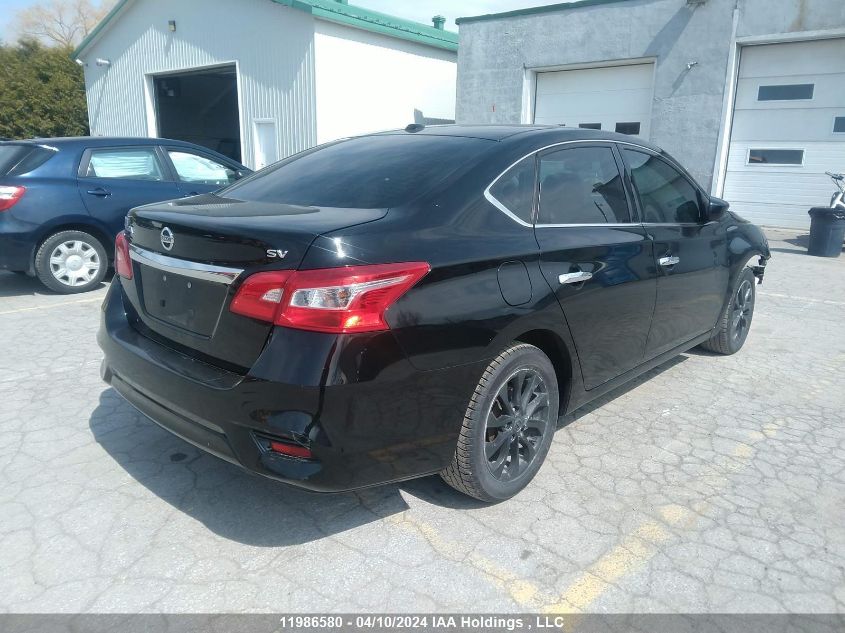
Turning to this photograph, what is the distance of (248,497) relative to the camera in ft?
10.0

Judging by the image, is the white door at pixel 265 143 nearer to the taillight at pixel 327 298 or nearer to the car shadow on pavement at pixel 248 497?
the car shadow on pavement at pixel 248 497

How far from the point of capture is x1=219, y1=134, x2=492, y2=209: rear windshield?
9.52 ft

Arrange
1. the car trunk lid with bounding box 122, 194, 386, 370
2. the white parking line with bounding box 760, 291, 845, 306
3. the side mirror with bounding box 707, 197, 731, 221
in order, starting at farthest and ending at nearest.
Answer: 1. the white parking line with bounding box 760, 291, 845, 306
2. the side mirror with bounding box 707, 197, 731, 221
3. the car trunk lid with bounding box 122, 194, 386, 370

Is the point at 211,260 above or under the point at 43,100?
under

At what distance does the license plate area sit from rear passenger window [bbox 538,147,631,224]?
5.00 ft

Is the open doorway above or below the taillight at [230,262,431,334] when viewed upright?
above

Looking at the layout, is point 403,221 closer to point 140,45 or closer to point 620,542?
point 620,542

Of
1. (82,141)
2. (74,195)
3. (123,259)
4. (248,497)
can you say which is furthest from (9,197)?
(248,497)

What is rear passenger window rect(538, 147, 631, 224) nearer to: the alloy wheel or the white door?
the alloy wheel

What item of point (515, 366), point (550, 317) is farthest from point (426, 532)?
point (550, 317)

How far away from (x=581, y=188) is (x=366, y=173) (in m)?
1.15

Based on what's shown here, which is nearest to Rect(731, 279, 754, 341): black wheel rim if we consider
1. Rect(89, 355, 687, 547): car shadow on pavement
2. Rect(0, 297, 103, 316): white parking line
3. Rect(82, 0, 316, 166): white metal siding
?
Rect(89, 355, 687, 547): car shadow on pavement

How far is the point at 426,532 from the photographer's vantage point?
2.83 meters

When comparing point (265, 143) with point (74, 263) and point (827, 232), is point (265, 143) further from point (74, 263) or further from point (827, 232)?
point (827, 232)
